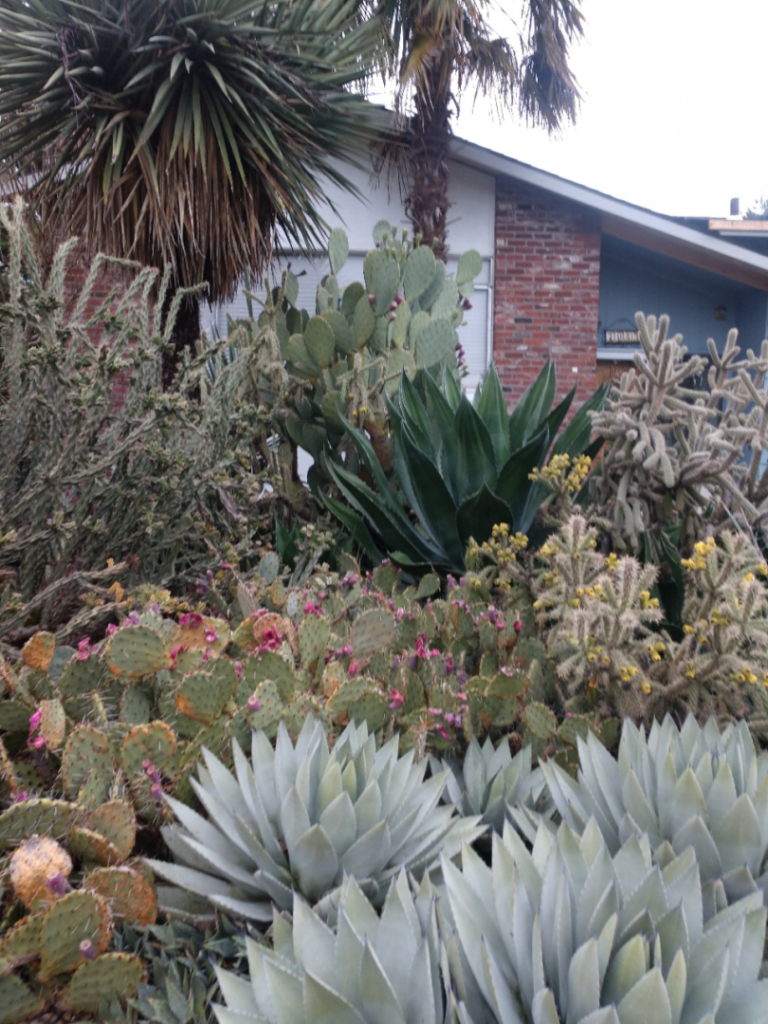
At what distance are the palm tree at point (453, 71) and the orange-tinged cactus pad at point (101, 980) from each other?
24.8 feet

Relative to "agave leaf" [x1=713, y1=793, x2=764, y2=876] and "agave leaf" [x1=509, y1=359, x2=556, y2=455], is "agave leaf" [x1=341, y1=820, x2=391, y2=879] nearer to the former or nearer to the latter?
"agave leaf" [x1=713, y1=793, x2=764, y2=876]

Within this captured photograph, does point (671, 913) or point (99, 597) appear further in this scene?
point (99, 597)

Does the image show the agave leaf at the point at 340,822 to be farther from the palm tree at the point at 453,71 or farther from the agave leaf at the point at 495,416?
the palm tree at the point at 453,71

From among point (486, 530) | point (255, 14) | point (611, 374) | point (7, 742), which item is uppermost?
point (255, 14)

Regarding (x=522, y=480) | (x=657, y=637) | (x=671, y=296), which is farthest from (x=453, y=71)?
(x=657, y=637)

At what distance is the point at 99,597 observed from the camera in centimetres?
286

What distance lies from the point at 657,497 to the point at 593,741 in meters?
1.23

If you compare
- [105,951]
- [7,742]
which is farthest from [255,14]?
[105,951]

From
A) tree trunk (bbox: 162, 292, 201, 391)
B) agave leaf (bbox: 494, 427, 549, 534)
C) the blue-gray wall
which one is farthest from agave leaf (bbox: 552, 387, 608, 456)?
the blue-gray wall

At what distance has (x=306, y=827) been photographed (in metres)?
1.44

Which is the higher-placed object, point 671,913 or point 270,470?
point 270,470

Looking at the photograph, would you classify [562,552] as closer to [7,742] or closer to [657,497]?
[657,497]

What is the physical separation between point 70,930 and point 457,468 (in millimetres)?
2428

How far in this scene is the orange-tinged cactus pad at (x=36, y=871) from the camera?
1.33 meters
